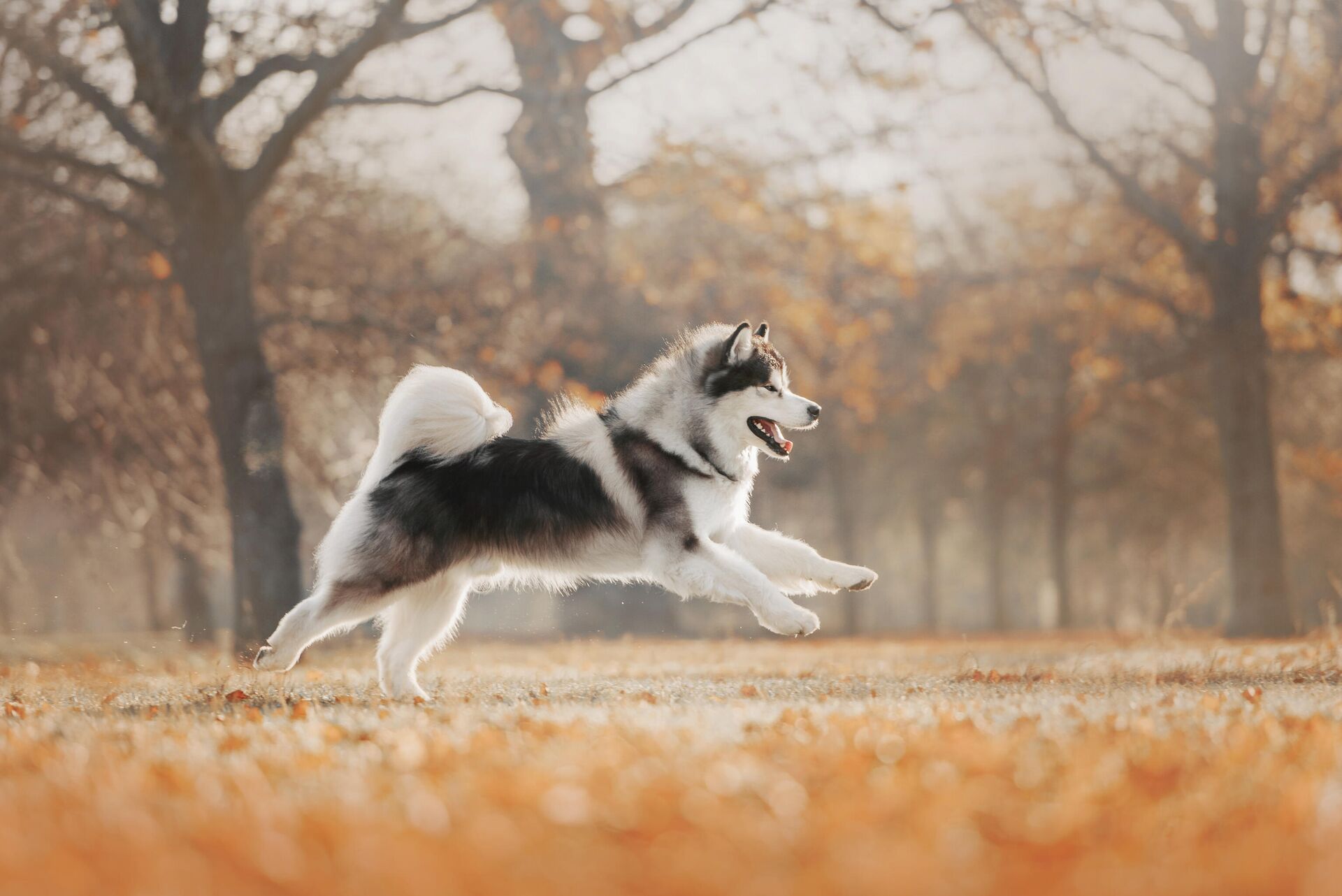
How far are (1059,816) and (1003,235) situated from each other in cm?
2022

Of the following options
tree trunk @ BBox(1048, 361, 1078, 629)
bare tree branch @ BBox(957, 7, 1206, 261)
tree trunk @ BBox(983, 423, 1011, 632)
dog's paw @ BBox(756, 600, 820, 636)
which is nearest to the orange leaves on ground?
dog's paw @ BBox(756, 600, 820, 636)

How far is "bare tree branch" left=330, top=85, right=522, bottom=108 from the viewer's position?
1235 centimetres

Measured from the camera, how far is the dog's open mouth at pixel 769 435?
24.3 ft

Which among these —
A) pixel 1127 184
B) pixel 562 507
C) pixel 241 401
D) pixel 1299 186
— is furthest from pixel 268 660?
pixel 1299 186

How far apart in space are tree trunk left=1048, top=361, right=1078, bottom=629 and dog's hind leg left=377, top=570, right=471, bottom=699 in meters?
19.0

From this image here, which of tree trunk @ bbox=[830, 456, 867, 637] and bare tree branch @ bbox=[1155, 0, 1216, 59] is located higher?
bare tree branch @ bbox=[1155, 0, 1216, 59]

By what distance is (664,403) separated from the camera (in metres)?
7.42

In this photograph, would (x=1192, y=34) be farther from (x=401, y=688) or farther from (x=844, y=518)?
(x=844, y=518)

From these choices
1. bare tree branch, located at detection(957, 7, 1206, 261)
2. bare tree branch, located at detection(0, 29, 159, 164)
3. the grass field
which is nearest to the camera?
the grass field

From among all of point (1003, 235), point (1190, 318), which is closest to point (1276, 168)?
point (1190, 318)

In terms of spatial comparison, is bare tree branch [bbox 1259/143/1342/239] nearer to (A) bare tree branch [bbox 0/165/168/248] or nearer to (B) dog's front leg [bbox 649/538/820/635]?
(B) dog's front leg [bbox 649/538/820/635]

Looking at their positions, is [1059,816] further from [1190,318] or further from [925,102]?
[1190,318]

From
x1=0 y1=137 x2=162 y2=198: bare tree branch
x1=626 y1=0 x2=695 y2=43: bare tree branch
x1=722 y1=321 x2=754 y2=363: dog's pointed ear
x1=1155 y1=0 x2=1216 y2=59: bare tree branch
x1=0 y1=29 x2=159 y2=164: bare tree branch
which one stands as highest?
x1=1155 y1=0 x2=1216 y2=59: bare tree branch

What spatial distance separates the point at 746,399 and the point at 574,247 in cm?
958
